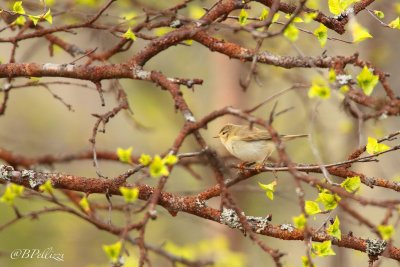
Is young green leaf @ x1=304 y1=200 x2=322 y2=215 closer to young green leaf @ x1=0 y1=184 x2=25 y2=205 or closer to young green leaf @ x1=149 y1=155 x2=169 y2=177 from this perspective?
young green leaf @ x1=149 y1=155 x2=169 y2=177

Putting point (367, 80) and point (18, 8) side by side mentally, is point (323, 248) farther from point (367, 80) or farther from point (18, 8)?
point (18, 8)

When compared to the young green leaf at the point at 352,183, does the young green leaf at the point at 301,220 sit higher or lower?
higher

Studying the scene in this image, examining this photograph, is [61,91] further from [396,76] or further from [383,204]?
[383,204]

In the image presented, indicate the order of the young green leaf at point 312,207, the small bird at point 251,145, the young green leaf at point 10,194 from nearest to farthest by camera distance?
the young green leaf at point 10,194 < the young green leaf at point 312,207 < the small bird at point 251,145

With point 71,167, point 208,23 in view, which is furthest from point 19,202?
point 208,23

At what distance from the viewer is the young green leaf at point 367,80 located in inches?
102

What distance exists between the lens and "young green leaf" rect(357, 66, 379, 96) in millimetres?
2600

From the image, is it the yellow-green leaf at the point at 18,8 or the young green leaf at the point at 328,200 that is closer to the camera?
the young green leaf at the point at 328,200

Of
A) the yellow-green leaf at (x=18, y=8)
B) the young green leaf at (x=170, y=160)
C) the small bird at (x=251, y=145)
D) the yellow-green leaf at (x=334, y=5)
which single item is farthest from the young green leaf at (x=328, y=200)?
the yellow-green leaf at (x=18, y=8)

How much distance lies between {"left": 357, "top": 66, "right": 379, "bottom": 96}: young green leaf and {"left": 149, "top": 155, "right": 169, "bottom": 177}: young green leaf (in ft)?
2.74

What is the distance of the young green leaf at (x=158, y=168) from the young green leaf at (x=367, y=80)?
83 cm

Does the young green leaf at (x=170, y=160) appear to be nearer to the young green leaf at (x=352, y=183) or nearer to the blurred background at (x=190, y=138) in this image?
the young green leaf at (x=352, y=183)

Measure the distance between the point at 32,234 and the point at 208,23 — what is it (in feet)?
22.1

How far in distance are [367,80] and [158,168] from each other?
2.92 feet
